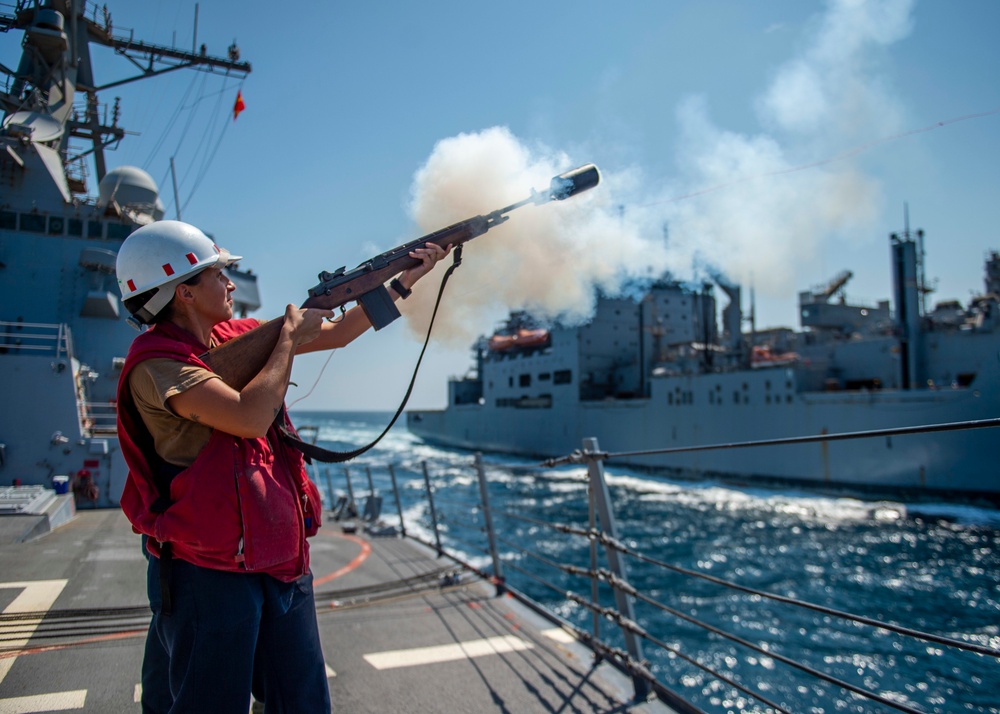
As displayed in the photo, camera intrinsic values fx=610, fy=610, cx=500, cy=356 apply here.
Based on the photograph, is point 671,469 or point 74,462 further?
point 671,469

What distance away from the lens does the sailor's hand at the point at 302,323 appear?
175 centimetres

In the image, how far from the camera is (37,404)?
8.09 metres

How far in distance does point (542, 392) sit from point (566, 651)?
35.8m

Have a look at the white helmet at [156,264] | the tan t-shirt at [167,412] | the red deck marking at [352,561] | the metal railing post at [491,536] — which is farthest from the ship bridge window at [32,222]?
the tan t-shirt at [167,412]

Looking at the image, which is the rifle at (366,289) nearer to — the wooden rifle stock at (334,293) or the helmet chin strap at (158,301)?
the wooden rifle stock at (334,293)

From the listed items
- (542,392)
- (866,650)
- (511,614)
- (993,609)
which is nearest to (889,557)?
(993,609)

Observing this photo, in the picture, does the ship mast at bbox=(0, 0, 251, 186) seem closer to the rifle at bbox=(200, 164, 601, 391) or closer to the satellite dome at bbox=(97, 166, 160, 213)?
the satellite dome at bbox=(97, 166, 160, 213)

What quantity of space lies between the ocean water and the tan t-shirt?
226cm

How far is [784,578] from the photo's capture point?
12320 millimetres

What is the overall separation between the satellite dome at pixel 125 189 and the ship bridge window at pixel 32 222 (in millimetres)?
1978

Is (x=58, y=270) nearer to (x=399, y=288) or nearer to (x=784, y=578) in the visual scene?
(x=399, y=288)

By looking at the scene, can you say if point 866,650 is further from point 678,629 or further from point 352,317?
point 352,317

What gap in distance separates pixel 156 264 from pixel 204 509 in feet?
2.28

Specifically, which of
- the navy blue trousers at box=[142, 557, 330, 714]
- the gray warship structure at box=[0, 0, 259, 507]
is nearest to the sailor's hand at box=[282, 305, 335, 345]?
the navy blue trousers at box=[142, 557, 330, 714]
